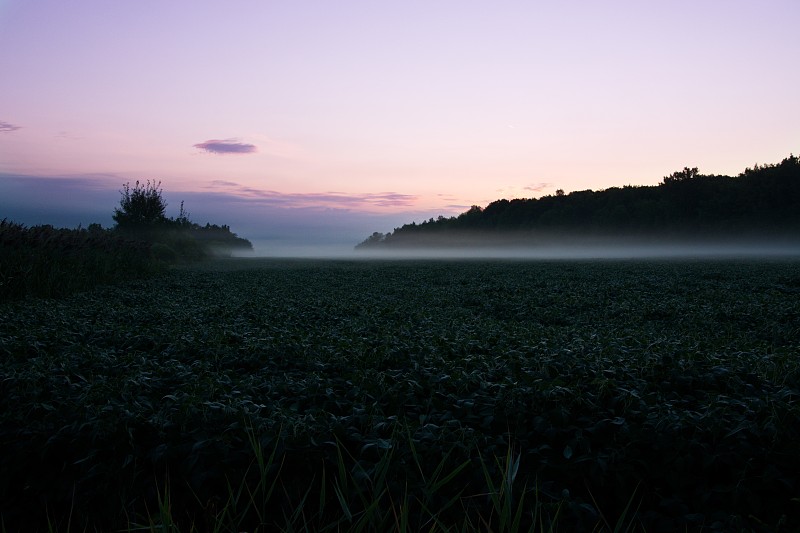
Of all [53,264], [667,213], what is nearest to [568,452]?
[53,264]

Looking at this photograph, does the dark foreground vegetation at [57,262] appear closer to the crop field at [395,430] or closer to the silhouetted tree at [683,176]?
the crop field at [395,430]

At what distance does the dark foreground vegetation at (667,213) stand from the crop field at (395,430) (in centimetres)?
6631

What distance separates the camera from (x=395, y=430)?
409cm

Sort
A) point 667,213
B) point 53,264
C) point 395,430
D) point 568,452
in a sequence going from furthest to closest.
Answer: point 667,213 < point 53,264 < point 395,430 < point 568,452

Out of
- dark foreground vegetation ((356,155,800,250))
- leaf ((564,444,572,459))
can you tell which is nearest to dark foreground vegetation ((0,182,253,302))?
leaf ((564,444,572,459))

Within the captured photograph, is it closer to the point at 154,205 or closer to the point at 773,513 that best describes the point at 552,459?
the point at 773,513

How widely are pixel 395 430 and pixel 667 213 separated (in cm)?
7997

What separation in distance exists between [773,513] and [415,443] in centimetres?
237

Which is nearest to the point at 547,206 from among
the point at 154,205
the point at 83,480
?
the point at 154,205

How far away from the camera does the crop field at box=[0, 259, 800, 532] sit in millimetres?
3361

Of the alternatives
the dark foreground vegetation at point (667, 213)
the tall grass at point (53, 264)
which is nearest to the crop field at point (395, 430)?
the tall grass at point (53, 264)

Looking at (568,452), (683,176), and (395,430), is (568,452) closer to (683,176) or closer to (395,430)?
(395,430)

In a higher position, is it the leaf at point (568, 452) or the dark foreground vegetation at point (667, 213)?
the dark foreground vegetation at point (667, 213)

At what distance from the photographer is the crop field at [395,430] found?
3.36 meters
